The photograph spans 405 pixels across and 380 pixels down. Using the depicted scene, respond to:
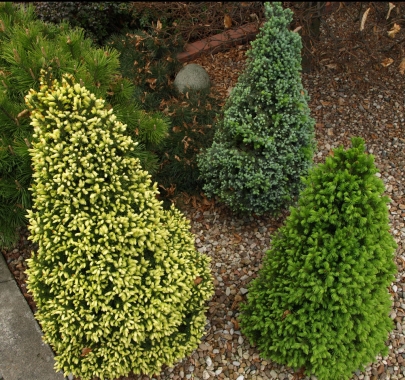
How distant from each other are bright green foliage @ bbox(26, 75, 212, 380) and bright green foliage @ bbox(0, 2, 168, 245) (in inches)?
23.4

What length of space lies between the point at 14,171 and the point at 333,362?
2.67 meters

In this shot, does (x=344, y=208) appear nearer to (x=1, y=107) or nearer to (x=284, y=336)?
(x=284, y=336)

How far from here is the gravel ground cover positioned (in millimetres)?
3295

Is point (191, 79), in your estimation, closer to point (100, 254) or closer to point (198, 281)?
point (198, 281)

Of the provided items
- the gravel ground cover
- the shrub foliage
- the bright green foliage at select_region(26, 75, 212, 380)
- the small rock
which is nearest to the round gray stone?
the gravel ground cover

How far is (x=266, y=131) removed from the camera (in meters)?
3.67

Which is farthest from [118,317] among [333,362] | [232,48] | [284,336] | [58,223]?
[232,48]

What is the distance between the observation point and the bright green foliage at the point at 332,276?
253 cm

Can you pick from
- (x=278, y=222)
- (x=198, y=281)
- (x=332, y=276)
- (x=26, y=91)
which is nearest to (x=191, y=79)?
(x=278, y=222)

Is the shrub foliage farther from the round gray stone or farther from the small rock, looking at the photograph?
the small rock

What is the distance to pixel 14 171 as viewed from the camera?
11.4 feet

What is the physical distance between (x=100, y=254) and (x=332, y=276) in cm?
133

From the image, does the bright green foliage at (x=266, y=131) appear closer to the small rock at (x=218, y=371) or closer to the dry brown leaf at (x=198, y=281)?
the dry brown leaf at (x=198, y=281)

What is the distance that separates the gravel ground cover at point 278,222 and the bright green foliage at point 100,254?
1.50 ft
